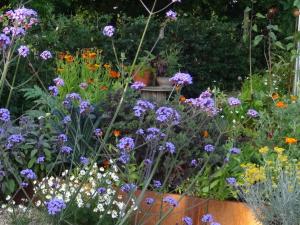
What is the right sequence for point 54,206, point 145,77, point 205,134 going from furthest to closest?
1. point 145,77
2. point 205,134
3. point 54,206

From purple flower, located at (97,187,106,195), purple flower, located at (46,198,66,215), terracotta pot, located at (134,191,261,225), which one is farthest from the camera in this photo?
terracotta pot, located at (134,191,261,225)

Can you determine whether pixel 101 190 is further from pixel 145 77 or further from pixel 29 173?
pixel 145 77

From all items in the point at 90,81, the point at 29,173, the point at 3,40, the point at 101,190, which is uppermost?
the point at 3,40

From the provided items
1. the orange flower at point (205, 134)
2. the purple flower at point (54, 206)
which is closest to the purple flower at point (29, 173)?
the purple flower at point (54, 206)

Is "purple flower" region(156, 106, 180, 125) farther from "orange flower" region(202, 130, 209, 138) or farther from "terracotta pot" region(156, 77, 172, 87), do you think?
"terracotta pot" region(156, 77, 172, 87)

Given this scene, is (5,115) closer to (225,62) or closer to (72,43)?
(72,43)

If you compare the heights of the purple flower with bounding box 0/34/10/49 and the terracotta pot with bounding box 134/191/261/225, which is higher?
the purple flower with bounding box 0/34/10/49

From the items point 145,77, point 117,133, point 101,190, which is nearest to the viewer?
point 101,190

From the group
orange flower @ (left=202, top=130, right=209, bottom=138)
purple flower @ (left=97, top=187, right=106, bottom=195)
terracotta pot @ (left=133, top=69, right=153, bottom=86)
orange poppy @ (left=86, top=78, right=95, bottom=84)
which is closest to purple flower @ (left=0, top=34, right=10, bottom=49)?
purple flower @ (left=97, top=187, right=106, bottom=195)

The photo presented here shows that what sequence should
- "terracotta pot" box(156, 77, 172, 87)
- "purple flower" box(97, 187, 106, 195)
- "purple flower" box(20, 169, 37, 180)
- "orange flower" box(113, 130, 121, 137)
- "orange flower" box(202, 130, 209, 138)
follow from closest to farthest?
"purple flower" box(20, 169, 37, 180), "purple flower" box(97, 187, 106, 195), "orange flower" box(113, 130, 121, 137), "orange flower" box(202, 130, 209, 138), "terracotta pot" box(156, 77, 172, 87)

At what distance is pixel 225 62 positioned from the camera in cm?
982

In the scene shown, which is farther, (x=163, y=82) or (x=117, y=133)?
(x=163, y=82)

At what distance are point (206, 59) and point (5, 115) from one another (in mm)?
6659

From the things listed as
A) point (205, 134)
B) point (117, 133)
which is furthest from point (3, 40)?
point (205, 134)
